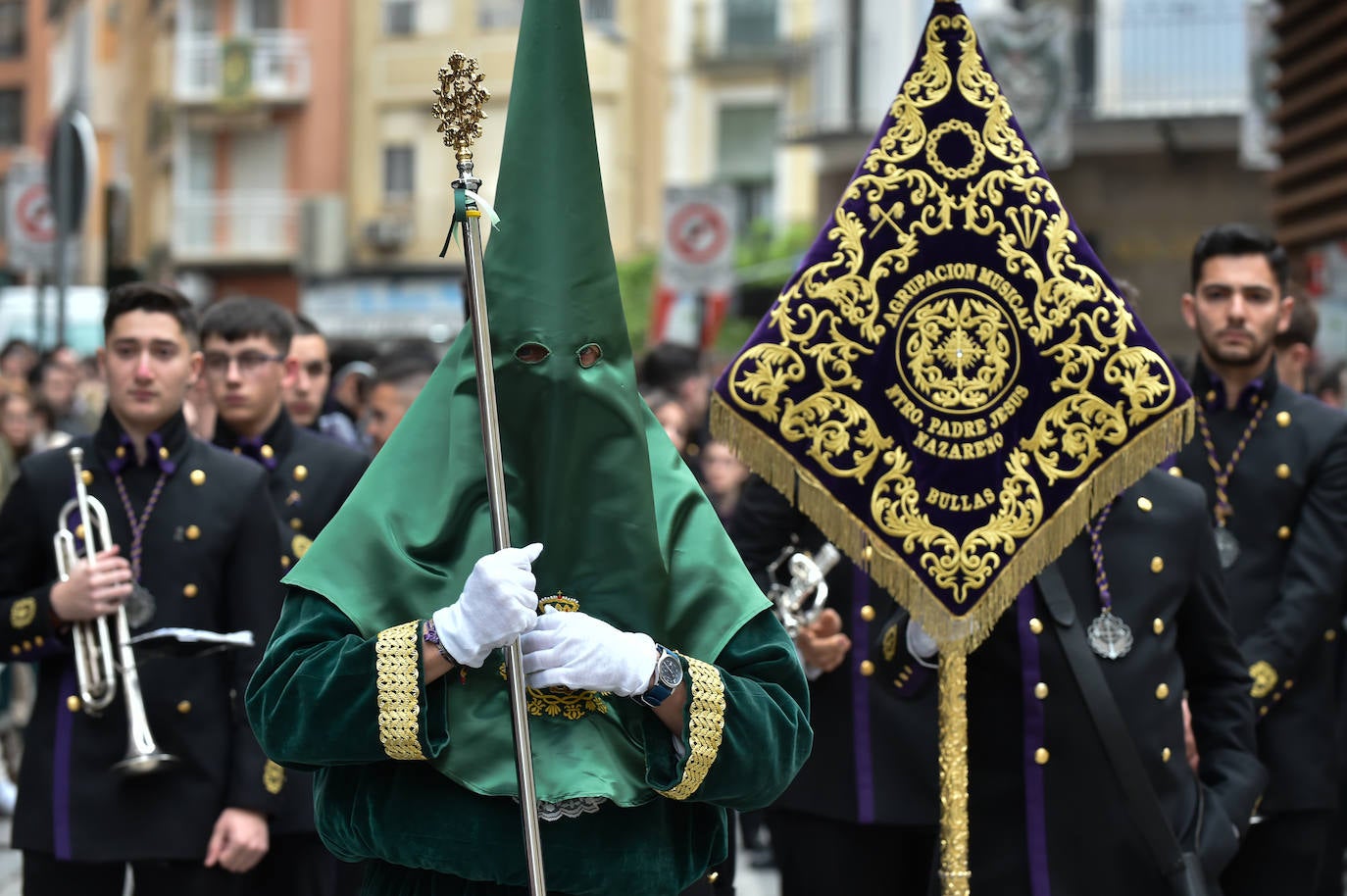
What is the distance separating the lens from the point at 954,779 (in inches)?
180

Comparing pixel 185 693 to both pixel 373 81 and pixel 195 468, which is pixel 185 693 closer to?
pixel 195 468

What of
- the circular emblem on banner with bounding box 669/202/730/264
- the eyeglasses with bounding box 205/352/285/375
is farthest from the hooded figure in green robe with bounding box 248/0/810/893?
the circular emblem on banner with bounding box 669/202/730/264

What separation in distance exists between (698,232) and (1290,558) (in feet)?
31.9

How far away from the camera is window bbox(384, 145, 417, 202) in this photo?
39.5 m

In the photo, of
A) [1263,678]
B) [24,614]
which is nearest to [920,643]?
[1263,678]

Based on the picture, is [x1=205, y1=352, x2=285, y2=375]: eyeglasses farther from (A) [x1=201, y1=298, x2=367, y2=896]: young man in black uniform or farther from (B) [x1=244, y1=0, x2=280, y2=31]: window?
(B) [x1=244, y1=0, x2=280, y2=31]: window

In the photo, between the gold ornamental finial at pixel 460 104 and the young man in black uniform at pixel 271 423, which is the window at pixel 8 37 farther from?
the gold ornamental finial at pixel 460 104

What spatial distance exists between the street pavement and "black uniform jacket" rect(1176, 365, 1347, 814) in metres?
2.91

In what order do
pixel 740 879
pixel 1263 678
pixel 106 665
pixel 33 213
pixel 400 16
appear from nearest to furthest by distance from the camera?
pixel 106 665
pixel 1263 678
pixel 740 879
pixel 33 213
pixel 400 16

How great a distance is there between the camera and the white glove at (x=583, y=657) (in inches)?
128

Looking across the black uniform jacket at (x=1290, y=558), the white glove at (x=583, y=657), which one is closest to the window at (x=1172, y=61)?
the black uniform jacket at (x=1290, y=558)

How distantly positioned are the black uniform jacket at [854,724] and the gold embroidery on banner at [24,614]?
1816mm

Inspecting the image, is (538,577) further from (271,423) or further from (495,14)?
(495,14)

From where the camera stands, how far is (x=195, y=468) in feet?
18.3
